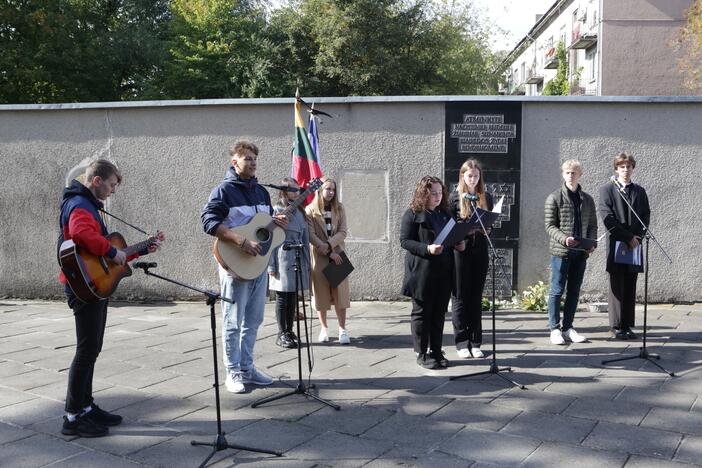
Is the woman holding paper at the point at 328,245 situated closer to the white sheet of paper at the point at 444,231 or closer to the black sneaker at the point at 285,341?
the black sneaker at the point at 285,341

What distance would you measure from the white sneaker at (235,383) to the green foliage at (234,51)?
26.5 meters

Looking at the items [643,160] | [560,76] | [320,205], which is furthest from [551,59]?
[320,205]

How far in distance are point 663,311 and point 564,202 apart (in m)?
2.74

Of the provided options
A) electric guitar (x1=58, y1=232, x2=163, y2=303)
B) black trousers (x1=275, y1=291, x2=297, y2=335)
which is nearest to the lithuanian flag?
black trousers (x1=275, y1=291, x2=297, y2=335)

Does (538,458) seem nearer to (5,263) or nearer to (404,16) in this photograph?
(5,263)

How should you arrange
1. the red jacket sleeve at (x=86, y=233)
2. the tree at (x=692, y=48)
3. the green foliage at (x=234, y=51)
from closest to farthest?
1. the red jacket sleeve at (x=86, y=233)
2. the tree at (x=692, y=48)
3. the green foliage at (x=234, y=51)

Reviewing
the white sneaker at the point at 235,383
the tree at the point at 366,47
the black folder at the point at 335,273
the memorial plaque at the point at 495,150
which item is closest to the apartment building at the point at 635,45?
the tree at the point at 366,47

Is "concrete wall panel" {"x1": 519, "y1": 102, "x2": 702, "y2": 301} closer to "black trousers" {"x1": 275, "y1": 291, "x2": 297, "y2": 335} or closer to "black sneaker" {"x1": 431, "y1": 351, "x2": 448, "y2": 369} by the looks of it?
"black sneaker" {"x1": 431, "y1": 351, "x2": 448, "y2": 369}

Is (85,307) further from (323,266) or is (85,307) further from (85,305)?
(323,266)

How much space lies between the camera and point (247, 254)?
514 centimetres

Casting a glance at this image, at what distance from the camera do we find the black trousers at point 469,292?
247 inches

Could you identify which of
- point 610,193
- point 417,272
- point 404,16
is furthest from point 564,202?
point 404,16

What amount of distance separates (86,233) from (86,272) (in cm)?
25

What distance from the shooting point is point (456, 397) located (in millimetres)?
5027
